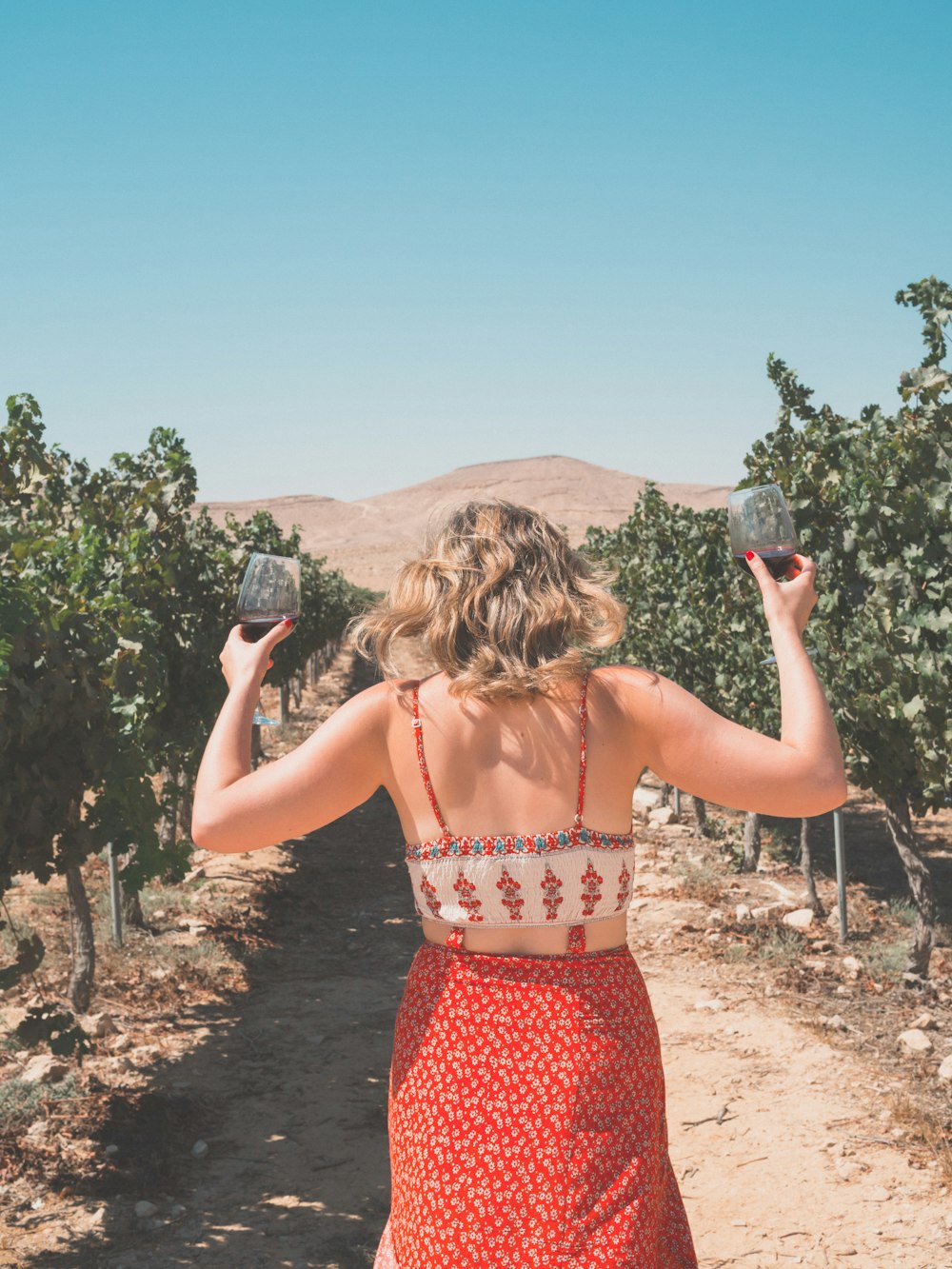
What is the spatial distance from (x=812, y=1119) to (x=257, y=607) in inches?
161

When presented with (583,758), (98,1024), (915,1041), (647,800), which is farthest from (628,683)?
(647,800)

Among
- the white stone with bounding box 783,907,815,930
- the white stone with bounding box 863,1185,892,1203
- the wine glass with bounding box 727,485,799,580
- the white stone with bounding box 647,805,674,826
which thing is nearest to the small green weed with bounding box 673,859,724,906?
the white stone with bounding box 783,907,815,930

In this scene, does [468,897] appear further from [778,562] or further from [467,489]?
[467,489]

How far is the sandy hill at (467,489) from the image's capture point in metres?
127

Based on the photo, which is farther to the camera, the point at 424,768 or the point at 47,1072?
the point at 47,1072

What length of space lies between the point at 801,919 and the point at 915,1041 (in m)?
2.15

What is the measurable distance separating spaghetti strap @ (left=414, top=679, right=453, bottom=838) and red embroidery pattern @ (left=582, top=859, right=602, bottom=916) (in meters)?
0.21

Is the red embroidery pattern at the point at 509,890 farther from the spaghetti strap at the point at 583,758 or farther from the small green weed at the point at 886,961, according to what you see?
the small green weed at the point at 886,961

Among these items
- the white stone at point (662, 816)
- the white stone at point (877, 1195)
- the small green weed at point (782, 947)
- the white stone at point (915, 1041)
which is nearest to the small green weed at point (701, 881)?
the small green weed at point (782, 947)

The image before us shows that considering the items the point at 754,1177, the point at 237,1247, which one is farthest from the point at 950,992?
the point at 237,1247

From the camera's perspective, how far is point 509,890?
1624 millimetres

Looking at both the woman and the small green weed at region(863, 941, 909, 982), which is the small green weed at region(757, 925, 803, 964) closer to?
the small green weed at region(863, 941, 909, 982)

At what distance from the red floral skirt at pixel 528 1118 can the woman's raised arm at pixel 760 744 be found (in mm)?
319

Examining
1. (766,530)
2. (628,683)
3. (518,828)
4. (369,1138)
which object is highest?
(766,530)
